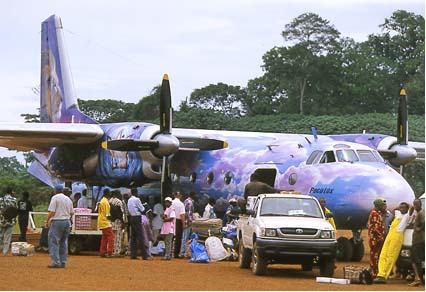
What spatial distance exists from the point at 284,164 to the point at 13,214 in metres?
6.31

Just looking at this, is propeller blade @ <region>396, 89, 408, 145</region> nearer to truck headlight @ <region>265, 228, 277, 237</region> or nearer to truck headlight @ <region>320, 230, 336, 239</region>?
truck headlight @ <region>320, 230, 336, 239</region>

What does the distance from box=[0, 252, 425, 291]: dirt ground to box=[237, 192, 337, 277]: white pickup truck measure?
13.6 inches

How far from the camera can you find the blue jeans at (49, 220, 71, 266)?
15555 mm

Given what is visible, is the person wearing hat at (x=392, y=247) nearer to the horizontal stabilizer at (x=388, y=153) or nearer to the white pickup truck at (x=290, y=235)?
the white pickup truck at (x=290, y=235)

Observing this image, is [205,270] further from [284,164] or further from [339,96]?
[339,96]

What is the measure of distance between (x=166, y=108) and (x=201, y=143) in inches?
67.2

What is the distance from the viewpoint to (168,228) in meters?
18.1

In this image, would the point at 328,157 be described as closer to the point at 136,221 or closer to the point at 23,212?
the point at 136,221

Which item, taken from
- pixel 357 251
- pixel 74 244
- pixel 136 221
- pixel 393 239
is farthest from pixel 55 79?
pixel 393 239

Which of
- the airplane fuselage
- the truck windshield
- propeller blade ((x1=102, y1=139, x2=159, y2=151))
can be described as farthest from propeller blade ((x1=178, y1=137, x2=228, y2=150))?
the truck windshield

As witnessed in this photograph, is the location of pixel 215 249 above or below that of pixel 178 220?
below

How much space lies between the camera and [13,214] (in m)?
19.2

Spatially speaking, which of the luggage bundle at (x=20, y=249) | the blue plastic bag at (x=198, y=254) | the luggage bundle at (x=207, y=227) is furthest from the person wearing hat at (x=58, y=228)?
the luggage bundle at (x=207, y=227)

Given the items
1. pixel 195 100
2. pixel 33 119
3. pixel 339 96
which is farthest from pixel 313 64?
pixel 33 119
